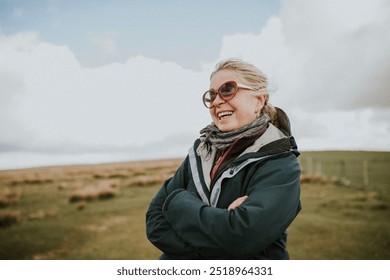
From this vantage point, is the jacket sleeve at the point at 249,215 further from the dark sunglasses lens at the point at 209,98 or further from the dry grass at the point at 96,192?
the dry grass at the point at 96,192

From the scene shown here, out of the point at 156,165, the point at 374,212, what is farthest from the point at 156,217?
the point at 374,212

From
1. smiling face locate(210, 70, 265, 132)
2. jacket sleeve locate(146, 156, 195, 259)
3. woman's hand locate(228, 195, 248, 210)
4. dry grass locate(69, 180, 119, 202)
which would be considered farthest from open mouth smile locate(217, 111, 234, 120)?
dry grass locate(69, 180, 119, 202)

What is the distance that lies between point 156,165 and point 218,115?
1.22 m

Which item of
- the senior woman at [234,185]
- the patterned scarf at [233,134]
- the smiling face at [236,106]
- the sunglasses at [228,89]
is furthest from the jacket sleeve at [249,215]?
the sunglasses at [228,89]

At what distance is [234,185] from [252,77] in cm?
54

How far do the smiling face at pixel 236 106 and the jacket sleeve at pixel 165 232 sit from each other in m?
0.33

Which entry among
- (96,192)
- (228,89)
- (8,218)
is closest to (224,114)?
(228,89)

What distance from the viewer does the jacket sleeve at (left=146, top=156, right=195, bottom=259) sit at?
5.58 ft

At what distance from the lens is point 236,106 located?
1872 mm

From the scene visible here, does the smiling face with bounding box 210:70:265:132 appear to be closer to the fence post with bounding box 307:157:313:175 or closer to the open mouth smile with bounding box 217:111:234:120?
the open mouth smile with bounding box 217:111:234:120

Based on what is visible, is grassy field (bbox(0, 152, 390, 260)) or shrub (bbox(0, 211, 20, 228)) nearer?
grassy field (bbox(0, 152, 390, 260))

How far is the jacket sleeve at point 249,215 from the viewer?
155 centimetres
